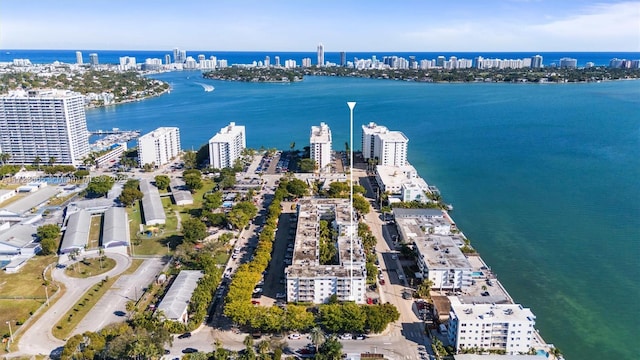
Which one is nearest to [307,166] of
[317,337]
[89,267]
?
[89,267]

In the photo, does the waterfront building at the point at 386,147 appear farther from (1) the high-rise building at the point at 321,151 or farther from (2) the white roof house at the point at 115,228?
(2) the white roof house at the point at 115,228

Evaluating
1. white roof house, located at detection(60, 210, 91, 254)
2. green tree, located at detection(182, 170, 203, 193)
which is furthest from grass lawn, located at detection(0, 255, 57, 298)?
green tree, located at detection(182, 170, 203, 193)

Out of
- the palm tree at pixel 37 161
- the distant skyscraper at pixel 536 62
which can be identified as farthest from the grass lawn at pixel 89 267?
the distant skyscraper at pixel 536 62

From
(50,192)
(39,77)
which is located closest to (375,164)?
(50,192)

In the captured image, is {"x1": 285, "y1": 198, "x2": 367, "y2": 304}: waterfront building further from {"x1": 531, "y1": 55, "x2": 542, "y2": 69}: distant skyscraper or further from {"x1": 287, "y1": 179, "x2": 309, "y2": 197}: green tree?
{"x1": 531, "y1": 55, "x2": 542, "y2": 69}: distant skyscraper

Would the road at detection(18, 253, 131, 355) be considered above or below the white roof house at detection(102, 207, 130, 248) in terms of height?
below
